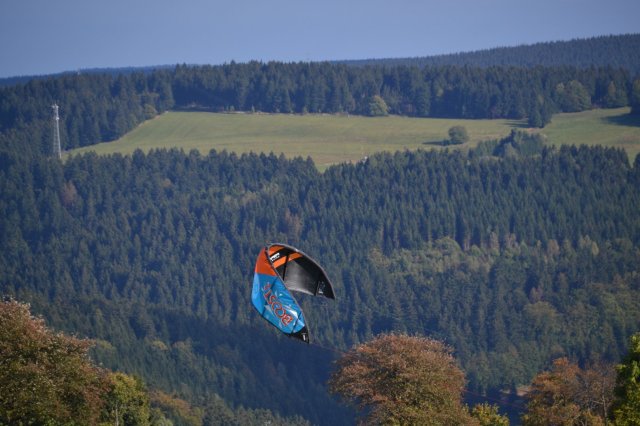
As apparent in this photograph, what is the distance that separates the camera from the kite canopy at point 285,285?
49.1 m

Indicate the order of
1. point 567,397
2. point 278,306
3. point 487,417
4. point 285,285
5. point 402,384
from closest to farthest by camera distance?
point 278,306, point 285,285, point 402,384, point 567,397, point 487,417

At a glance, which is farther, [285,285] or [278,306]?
[285,285]

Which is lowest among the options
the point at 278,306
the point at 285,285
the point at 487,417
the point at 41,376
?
the point at 487,417

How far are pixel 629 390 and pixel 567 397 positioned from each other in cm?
1045

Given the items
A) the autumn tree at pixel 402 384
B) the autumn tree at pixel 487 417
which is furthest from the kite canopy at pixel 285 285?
the autumn tree at pixel 487 417

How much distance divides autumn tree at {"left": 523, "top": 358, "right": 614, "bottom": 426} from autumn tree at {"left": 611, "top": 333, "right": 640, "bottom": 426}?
4067mm

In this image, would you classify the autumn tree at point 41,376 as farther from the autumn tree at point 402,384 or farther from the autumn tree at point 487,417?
the autumn tree at point 487,417

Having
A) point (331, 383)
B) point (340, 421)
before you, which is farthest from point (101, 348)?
point (331, 383)

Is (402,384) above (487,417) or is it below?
above

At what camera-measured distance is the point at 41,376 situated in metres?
67.6

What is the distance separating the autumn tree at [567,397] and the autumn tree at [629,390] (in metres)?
4.07

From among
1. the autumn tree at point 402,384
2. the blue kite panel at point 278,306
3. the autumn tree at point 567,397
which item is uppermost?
the blue kite panel at point 278,306

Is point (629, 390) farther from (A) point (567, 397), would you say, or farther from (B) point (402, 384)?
(B) point (402, 384)

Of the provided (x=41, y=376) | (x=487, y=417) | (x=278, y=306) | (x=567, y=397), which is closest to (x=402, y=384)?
(x=487, y=417)
